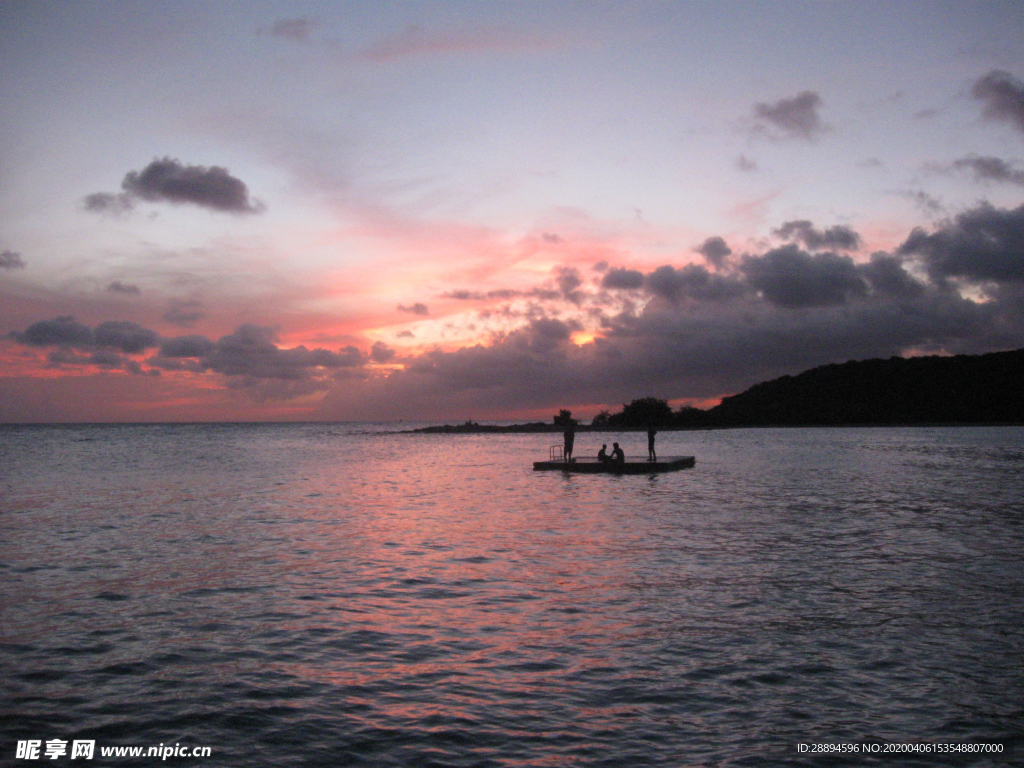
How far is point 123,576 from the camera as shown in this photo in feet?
60.1

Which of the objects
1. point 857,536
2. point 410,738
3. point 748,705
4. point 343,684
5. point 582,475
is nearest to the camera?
point 410,738

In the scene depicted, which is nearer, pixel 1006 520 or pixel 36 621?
pixel 36 621

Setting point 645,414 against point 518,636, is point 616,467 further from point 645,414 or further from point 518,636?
point 645,414

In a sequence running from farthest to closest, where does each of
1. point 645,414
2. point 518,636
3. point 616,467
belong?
point 645,414 < point 616,467 < point 518,636

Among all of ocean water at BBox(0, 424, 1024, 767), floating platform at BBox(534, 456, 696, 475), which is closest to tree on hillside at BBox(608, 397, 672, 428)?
floating platform at BBox(534, 456, 696, 475)

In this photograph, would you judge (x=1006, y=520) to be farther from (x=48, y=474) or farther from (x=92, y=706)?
(x=48, y=474)

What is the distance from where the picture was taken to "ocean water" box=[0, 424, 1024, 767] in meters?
8.76

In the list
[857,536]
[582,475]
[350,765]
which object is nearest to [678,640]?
[350,765]

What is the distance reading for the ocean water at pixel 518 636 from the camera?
8758mm

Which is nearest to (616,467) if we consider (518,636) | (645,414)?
(518,636)

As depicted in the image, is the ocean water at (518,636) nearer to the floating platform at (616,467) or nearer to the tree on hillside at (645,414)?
the floating platform at (616,467)

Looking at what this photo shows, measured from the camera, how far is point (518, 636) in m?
12.7

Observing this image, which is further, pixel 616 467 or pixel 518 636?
pixel 616 467

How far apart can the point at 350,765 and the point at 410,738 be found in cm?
88
